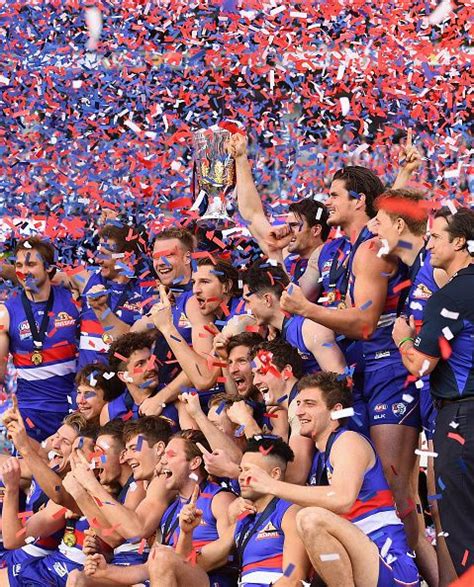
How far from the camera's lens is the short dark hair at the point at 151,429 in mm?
6613

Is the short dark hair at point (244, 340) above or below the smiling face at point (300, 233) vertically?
below

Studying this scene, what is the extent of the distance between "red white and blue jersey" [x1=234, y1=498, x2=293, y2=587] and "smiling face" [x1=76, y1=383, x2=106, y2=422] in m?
2.18

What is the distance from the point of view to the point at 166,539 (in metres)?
6.27

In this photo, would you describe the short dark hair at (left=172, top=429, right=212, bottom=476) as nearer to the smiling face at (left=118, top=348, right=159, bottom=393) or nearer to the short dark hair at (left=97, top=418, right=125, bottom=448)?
the short dark hair at (left=97, top=418, right=125, bottom=448)

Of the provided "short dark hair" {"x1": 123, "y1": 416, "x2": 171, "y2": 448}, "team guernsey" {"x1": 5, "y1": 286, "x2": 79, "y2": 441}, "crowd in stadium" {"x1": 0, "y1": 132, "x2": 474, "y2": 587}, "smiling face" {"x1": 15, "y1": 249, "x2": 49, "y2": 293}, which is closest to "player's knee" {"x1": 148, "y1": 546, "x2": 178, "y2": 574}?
"crowd in stadium" {"x1": 0, "y1": 132, "x2": 474, "y2": 587}

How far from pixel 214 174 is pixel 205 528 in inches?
132

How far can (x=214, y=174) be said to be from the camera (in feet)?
29.1

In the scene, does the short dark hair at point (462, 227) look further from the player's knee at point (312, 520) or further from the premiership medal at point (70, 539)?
the premiership medal at point (70, 539)

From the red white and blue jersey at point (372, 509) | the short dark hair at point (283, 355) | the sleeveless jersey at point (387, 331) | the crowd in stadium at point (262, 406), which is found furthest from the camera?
the short dark hair at point (283, 355)

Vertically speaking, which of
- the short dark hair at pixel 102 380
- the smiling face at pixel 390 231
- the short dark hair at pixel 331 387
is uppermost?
the smiling face at pixel 390 231

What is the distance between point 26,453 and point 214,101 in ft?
14.9

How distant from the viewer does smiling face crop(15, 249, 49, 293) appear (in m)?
8.31

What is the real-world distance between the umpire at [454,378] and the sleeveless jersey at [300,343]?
37.8 inches

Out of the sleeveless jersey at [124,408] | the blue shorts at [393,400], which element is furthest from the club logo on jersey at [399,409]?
the sleeveless jersey at [124,408]
